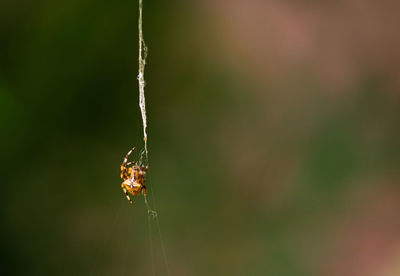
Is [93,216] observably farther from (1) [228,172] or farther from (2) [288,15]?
(2) [288,15]

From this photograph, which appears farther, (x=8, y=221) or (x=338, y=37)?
(x=338, y=37)

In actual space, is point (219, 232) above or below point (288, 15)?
below

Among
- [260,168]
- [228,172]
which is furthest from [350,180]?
[228,172]

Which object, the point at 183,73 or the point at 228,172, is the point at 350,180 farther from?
the point at 183,73

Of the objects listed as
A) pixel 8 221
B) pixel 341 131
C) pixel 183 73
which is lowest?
pixel 8 221

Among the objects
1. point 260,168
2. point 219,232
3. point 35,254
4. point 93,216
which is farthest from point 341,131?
point 35,254

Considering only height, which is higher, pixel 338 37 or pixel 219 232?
pixel 338 37
